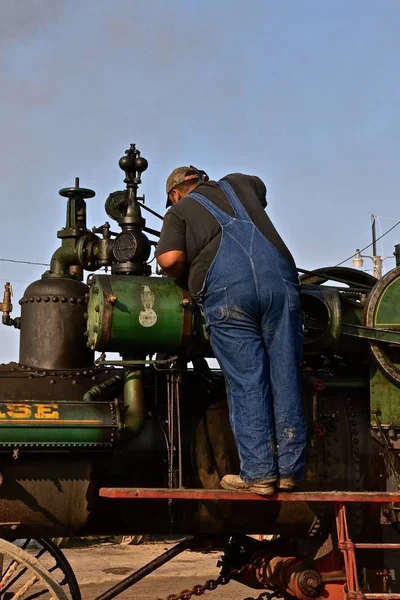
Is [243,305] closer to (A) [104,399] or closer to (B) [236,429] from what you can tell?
(B) [236,429]

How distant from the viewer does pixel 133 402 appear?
5328 mm

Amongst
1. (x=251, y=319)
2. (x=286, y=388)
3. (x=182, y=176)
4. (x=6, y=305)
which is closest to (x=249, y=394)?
(x=286, y=388)

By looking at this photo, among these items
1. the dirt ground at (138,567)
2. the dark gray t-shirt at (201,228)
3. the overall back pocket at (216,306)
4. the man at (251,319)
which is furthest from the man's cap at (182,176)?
the dirt ground at (138,567)

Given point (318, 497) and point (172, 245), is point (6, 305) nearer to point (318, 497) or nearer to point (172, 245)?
point (172, 245)

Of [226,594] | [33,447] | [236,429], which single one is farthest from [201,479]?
[226,594]

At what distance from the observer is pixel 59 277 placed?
6113 millimetres

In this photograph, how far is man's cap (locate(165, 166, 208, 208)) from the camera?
5449 millimetres

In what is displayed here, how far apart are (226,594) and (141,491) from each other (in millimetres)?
6286

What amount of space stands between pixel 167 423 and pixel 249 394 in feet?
2.86

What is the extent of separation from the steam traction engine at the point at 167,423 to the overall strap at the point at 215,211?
547mm

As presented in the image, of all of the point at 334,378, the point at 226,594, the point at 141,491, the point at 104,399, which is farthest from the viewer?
the point at 226,594

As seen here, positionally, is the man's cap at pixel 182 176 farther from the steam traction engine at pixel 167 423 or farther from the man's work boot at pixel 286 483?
the man's work boot at pixel 286 483

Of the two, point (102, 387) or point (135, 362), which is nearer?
point (135, 362)

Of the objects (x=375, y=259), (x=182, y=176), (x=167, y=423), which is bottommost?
(x=167, y=423)
